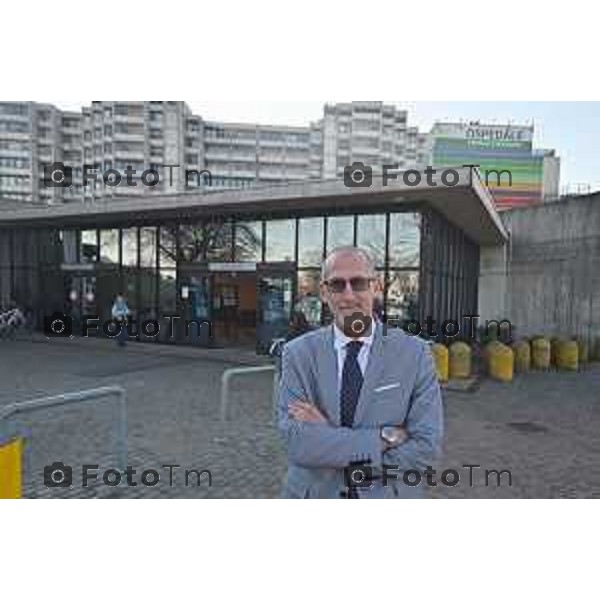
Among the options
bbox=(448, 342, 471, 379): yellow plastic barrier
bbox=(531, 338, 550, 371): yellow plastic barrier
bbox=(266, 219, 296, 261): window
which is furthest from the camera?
bbox=(266, 219, 296, 261): window

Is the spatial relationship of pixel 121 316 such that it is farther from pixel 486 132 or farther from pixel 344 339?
pixel 486 132

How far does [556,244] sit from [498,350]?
797 centimetres

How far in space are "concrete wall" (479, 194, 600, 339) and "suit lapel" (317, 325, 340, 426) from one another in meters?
15.4

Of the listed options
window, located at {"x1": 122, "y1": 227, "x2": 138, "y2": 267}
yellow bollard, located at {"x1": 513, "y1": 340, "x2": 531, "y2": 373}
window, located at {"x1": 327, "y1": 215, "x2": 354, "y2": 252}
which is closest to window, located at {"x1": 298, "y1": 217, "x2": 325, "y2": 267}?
window, located at {"x1": 327, "y1": 215, "x2": 354, "y2": 252}

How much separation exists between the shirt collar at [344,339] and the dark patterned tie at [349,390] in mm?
81

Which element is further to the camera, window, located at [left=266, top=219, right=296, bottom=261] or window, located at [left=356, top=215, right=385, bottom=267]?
window, located at [left=266, top=219, right=296, bottom=261]

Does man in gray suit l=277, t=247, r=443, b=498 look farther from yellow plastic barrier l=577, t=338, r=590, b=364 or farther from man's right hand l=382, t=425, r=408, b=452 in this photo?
yellow plastic barrier l=577, t=338, r=590, b=364

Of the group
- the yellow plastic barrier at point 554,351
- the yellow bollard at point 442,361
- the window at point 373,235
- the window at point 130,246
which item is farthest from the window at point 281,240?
the yellow plastic barrier at point 554,351

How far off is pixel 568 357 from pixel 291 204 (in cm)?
766

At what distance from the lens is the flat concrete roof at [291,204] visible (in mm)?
10055

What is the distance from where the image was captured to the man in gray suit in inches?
84.5

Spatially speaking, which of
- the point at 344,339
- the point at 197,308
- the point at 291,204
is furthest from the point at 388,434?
the point at 197,308

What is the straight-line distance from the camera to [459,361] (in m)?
10.5

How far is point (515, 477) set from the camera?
5145 millimetres
